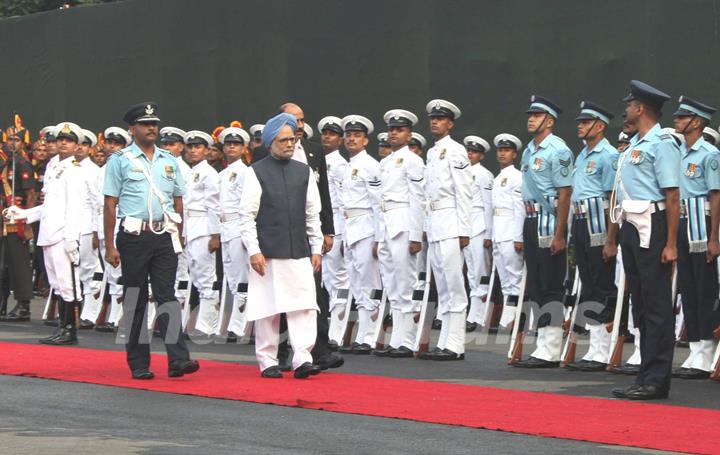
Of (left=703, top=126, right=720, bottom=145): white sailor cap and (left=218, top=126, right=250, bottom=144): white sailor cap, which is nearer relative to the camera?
(left=703, top=126, right=720, bottom=145): white sailor cap

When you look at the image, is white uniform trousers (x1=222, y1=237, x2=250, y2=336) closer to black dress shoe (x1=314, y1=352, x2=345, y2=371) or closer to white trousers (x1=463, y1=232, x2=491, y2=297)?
white trousers (x1=463, y1=232, x2=491, y2=297)

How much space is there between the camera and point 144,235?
43.5ft

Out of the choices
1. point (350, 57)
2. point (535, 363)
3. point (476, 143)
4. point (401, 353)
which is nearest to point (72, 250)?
point (401, 353)

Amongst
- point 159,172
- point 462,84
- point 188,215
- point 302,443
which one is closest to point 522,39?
point 462,84

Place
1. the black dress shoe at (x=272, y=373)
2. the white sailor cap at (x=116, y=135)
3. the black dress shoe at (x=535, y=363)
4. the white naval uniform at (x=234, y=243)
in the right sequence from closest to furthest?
the black dress shoe at (x=272, y=373) < the black dress shoe at (x=535, y=363) < the white naval uniform at (x=234, y=243) < the white sailor cap at (x=116, y=135)

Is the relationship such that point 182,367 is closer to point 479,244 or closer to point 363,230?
point 363,230

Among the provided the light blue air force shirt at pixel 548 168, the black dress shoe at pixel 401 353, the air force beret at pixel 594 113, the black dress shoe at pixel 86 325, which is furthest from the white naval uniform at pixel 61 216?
the air force beret at pixel 594 113

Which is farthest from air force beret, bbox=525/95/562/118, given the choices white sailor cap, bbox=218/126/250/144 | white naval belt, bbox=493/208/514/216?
white sailor cap, bbox=218/126/250/144

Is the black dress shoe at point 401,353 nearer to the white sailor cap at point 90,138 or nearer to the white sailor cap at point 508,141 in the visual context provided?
the white sailor cap at point 508,141

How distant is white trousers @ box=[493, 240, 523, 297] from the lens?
18047 mm

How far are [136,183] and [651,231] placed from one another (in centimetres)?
419

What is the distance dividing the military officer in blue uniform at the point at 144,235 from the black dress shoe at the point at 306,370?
808 mm

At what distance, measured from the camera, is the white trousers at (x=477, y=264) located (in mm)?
19422

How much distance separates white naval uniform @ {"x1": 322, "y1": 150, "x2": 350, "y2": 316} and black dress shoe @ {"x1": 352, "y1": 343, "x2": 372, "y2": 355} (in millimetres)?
807
